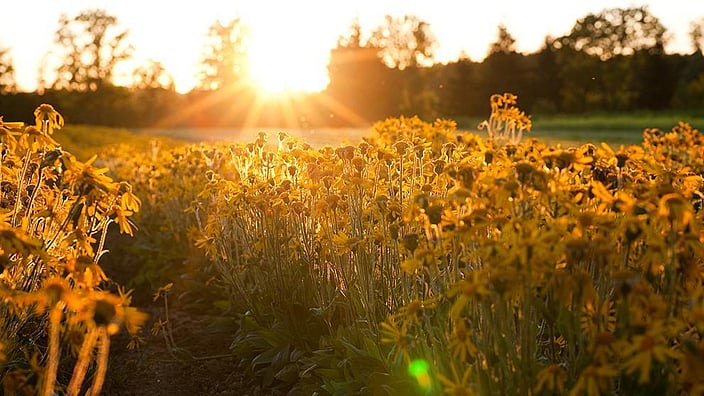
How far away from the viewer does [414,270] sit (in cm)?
271

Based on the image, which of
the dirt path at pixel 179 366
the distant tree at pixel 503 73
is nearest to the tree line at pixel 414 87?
the distant tree at pixel 503 73

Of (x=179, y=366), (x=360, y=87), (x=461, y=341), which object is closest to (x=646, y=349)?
(x=461, y=341)

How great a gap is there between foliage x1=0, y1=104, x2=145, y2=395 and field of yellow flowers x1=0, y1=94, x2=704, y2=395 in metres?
0.01

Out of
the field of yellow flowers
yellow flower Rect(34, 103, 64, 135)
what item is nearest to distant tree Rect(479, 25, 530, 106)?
the field of yellow flowers

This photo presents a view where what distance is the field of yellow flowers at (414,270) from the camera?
1.99 meters

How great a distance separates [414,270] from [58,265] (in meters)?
1.29

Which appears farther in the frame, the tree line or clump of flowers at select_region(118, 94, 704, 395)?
the tree line

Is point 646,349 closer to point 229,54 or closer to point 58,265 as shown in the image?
point 58,265

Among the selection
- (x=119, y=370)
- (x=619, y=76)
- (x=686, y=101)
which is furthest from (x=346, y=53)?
(x=119, y=370)

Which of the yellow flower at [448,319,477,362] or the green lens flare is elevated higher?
the yellow flower at [448,319,477,362]

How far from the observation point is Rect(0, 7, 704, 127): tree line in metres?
48.6

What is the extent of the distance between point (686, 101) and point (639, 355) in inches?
2055

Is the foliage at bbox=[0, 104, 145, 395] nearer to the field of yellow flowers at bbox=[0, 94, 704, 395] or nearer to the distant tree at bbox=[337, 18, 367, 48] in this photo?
the field of yellow flowers at bbox=[0, 94, 704, 395]

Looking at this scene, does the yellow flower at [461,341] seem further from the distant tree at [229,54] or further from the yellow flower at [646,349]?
the distant tree at [229,54]
